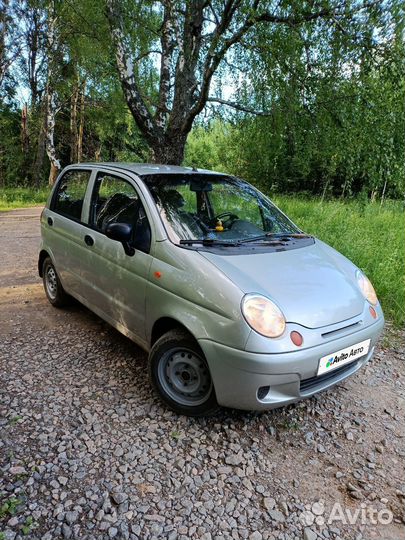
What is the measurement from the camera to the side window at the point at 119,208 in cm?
305

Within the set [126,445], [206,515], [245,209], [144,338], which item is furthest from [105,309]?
[206,515]

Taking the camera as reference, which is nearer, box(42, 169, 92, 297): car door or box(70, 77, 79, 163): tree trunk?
box(42, 169, 92, 297): car door

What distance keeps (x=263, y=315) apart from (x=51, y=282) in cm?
324

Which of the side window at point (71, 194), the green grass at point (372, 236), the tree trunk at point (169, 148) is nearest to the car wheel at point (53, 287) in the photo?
the side window at point (71, 194)

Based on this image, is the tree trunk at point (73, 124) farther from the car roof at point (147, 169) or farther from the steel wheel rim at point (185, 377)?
the steel wheel rim at point (185, 377)

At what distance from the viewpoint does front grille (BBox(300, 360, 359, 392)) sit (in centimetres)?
243

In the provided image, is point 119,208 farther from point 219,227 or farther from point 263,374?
point 263,374

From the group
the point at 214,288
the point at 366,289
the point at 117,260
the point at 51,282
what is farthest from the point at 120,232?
the point at 51,282

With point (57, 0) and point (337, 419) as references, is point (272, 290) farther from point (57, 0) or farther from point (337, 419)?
point (57, 0)

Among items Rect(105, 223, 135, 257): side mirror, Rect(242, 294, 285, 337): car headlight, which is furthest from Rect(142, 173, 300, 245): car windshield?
Rect(242, 294, 285, 337): car headlight

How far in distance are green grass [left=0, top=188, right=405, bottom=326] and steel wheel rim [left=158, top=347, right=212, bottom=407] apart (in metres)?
3.03

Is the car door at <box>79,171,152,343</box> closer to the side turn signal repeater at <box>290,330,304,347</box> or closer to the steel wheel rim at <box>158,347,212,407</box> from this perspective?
the steel wheel rim at <box>158,347,212,407</box>

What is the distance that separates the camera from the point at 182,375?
2754 millimetres

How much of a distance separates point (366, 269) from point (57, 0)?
29.3 ft
